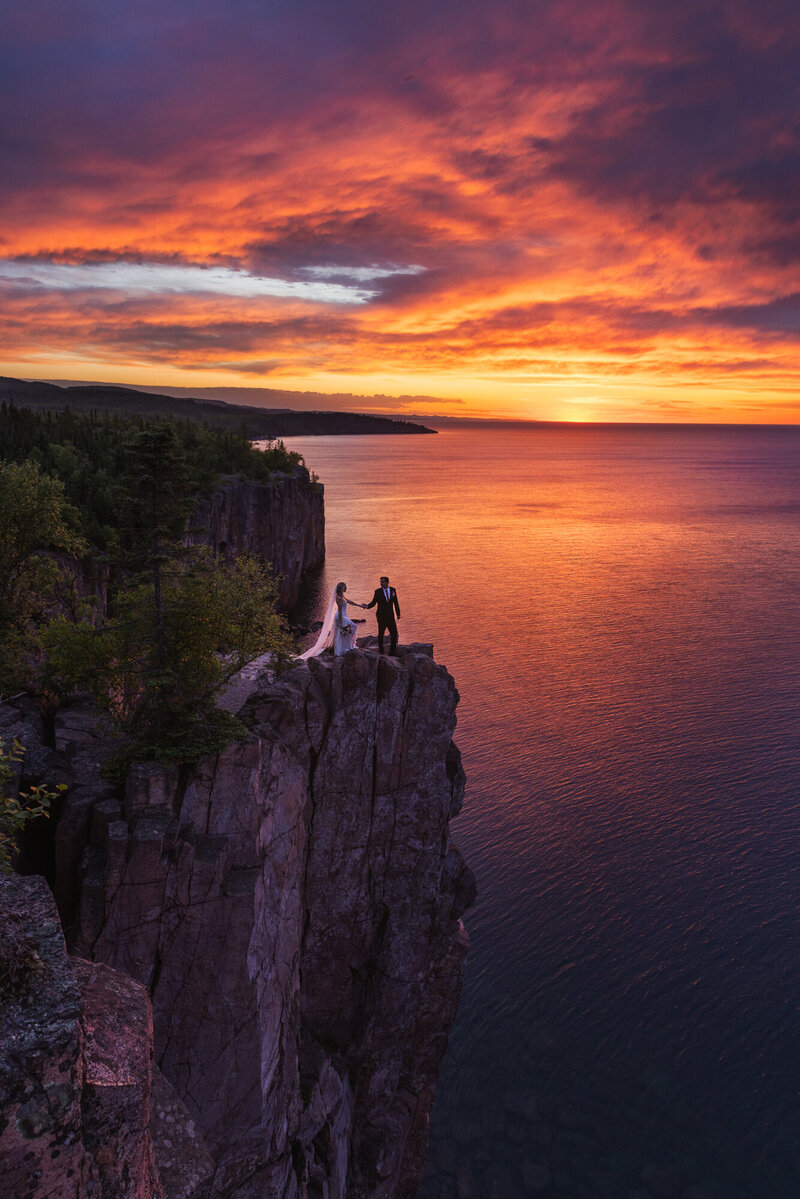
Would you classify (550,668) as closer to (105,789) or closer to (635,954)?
(635,954)

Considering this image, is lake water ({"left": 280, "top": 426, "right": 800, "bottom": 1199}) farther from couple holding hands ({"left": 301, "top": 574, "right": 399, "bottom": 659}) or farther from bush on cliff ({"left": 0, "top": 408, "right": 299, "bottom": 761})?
bush on cliff ({"left": 0, "top": 408, "right": 299, "bottom": 761})

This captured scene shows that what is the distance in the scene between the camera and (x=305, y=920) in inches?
1177

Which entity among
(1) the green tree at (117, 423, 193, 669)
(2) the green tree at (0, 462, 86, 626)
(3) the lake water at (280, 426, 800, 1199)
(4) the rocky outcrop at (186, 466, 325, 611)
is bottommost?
(3) the lake water at (280, 426, 800, 1199)

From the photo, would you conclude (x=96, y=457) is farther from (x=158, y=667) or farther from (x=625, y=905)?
(x=625, y=905)

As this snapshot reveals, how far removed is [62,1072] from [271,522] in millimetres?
94523

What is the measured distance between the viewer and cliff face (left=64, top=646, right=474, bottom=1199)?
65.7 ft

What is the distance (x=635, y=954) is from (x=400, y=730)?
2382 centimetres

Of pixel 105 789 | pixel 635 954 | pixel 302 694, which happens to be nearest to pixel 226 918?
pixel 105 789

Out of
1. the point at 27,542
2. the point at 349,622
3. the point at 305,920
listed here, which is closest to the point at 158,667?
the point at 349,622

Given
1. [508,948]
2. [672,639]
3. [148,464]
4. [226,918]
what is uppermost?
[148,464]

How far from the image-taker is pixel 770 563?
125500mm

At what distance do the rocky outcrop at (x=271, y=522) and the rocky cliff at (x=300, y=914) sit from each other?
50348 millimetres

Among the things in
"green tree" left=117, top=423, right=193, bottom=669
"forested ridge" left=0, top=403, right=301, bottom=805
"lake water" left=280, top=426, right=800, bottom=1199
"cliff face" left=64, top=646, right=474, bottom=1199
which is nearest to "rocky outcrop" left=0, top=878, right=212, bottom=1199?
"forested ridge" left=0, top=403, right=301, bottom=805

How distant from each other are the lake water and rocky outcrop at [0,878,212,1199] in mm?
31737
